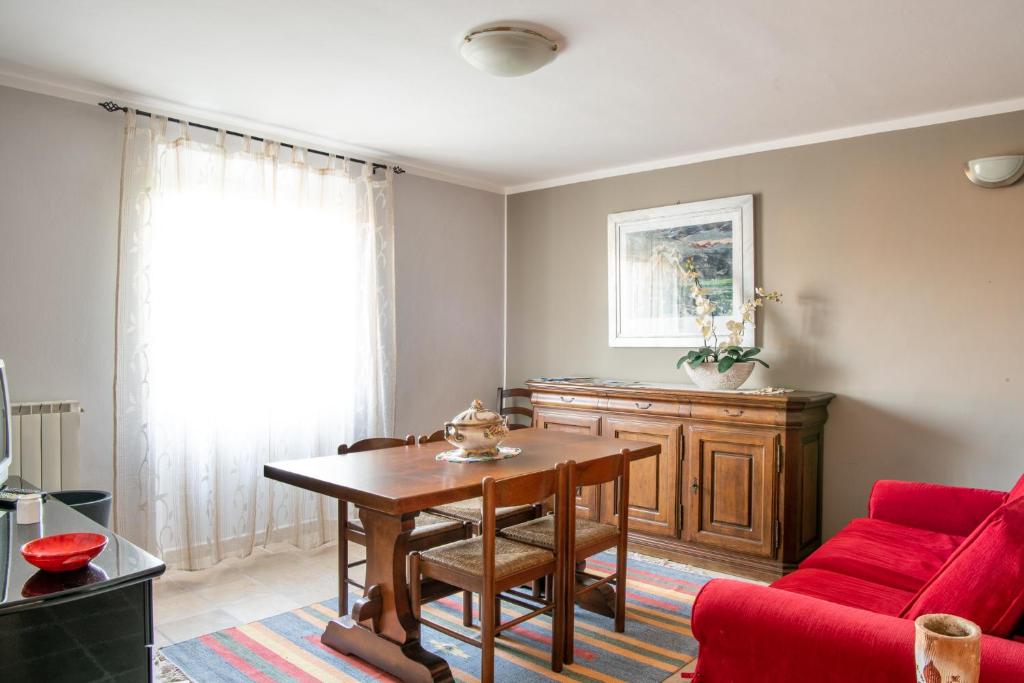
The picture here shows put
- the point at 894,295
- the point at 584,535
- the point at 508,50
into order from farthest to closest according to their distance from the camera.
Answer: the point at 894,295, the point at 584,535, the point at 508,50

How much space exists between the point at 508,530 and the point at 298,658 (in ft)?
3.14

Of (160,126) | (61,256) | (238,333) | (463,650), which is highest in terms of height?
(160,126)

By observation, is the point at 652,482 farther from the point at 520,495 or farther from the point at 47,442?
the point at 47,442

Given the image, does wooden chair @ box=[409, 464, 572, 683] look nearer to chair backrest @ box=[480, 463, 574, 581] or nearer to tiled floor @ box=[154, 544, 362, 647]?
chair backrest @ box=[480, 463, 574, 581]

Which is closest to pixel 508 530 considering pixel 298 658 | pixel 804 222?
pixel 298 658

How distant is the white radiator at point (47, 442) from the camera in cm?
304

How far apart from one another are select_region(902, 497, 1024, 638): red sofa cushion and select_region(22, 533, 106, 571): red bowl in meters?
1.93

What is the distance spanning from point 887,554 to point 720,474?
123 cm

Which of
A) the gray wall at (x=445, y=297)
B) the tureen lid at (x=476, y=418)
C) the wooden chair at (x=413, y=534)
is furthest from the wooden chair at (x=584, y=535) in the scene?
the gray wall at (x=445, y=297)

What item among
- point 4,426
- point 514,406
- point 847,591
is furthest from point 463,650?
point 514,406

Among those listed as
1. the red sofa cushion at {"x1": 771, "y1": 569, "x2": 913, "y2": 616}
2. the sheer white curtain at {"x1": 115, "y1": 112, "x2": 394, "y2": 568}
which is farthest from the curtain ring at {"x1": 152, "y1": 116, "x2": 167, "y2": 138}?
the red sofa cushion at {"x1": 771, "y1": 569, "x2": 913, "y2": 616}

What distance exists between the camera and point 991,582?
1578 millimetres

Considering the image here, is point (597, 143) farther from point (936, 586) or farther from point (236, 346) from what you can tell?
point (936, 586)

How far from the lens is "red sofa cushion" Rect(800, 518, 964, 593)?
7.95ft
